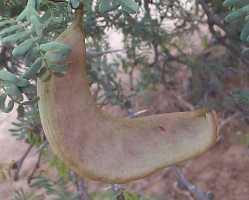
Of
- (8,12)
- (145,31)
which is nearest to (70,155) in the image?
(8,12)

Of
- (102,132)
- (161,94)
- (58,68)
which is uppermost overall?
(58,68)

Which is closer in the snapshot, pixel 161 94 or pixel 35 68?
pixel 35 68

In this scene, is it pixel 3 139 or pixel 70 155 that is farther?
pixel 3 139

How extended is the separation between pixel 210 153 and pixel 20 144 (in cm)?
80

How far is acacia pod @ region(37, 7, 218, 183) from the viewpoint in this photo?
0.62 meters

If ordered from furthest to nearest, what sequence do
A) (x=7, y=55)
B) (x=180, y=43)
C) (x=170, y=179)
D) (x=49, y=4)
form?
(x=180, y=43) → (x=170, y=179) → (x=7, y=55) → (x=49, y=4)

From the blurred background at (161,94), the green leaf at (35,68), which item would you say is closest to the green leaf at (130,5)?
the green leaf at (35,68)

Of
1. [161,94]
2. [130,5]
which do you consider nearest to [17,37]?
[130,5]

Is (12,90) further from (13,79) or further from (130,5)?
(130,5)

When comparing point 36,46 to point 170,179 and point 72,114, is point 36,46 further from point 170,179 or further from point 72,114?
point 170,179

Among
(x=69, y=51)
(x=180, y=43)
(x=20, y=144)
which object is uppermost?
(x=69, y=51)

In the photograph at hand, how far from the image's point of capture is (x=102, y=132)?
667 mm

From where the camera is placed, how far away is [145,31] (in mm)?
1440

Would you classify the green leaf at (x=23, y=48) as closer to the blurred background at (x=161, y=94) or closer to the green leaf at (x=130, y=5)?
the green leaf at (x=130, y=5)
